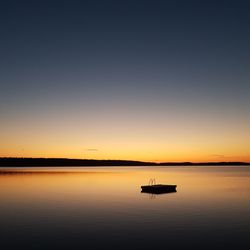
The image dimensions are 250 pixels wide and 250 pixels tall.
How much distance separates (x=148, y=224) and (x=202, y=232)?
7.88 metres

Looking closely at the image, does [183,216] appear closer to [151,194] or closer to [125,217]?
[125,217]

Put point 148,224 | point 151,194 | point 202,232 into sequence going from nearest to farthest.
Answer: point 202,232
point 148,224
point 151,194

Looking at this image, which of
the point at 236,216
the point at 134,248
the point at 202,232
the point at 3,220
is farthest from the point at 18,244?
the point at 236,216

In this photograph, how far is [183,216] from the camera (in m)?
51.1

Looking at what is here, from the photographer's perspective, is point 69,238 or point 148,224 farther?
point 148,224

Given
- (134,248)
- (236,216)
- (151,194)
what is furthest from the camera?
(151,194)

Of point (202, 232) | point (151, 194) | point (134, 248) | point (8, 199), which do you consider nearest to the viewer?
point (134, 248)

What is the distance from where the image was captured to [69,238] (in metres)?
35.9

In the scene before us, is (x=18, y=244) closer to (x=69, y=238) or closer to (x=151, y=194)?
(x=69, y=238)

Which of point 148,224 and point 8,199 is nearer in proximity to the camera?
point 148,224

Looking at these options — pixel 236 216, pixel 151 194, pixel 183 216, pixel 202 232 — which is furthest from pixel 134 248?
pixel 151 194

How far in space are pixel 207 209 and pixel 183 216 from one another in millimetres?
8692

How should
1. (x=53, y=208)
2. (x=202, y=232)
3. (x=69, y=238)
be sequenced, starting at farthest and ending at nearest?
(x=53, y=208), (x=202, y=232), (x=69, y=238)

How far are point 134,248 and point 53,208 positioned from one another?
29.2 metres
